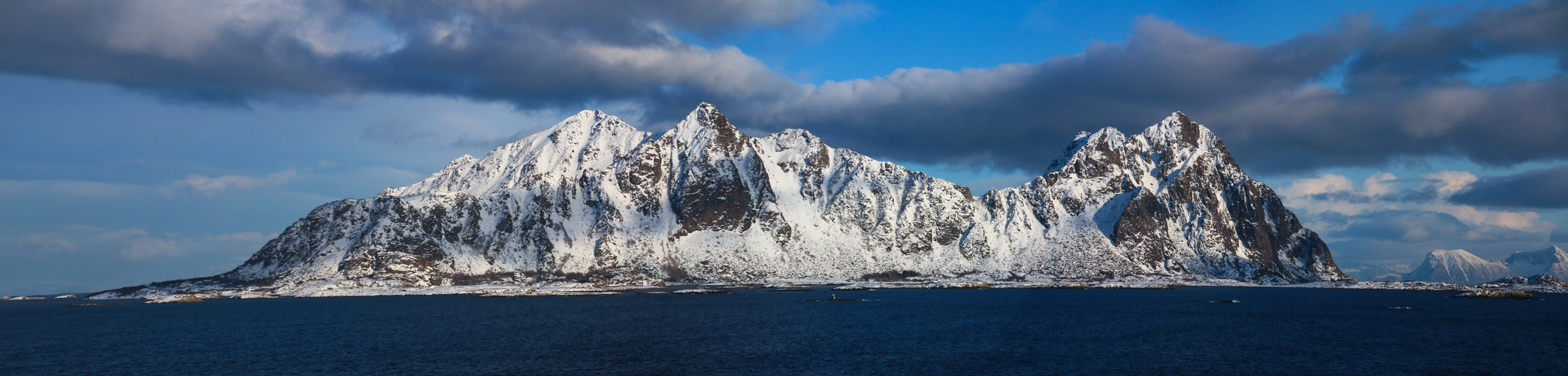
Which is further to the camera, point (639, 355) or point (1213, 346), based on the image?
point (1213, 346)

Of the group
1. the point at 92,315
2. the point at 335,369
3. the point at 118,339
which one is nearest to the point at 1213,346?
the point at 335,369

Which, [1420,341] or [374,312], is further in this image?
[374,312]

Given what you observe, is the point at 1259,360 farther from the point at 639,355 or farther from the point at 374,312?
the point at 374,312

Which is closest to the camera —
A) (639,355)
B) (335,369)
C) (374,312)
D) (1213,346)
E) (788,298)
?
(335,369)

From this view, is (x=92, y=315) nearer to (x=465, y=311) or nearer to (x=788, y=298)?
(x=465, y=311)

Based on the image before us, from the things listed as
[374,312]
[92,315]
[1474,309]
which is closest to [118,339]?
[374,312]

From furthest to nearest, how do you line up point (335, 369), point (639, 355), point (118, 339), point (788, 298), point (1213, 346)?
1. point (788, 298)
2. point (118, 339)
3. point (1213, 346)
4. point (639, 355)
5. point (335, 369)
